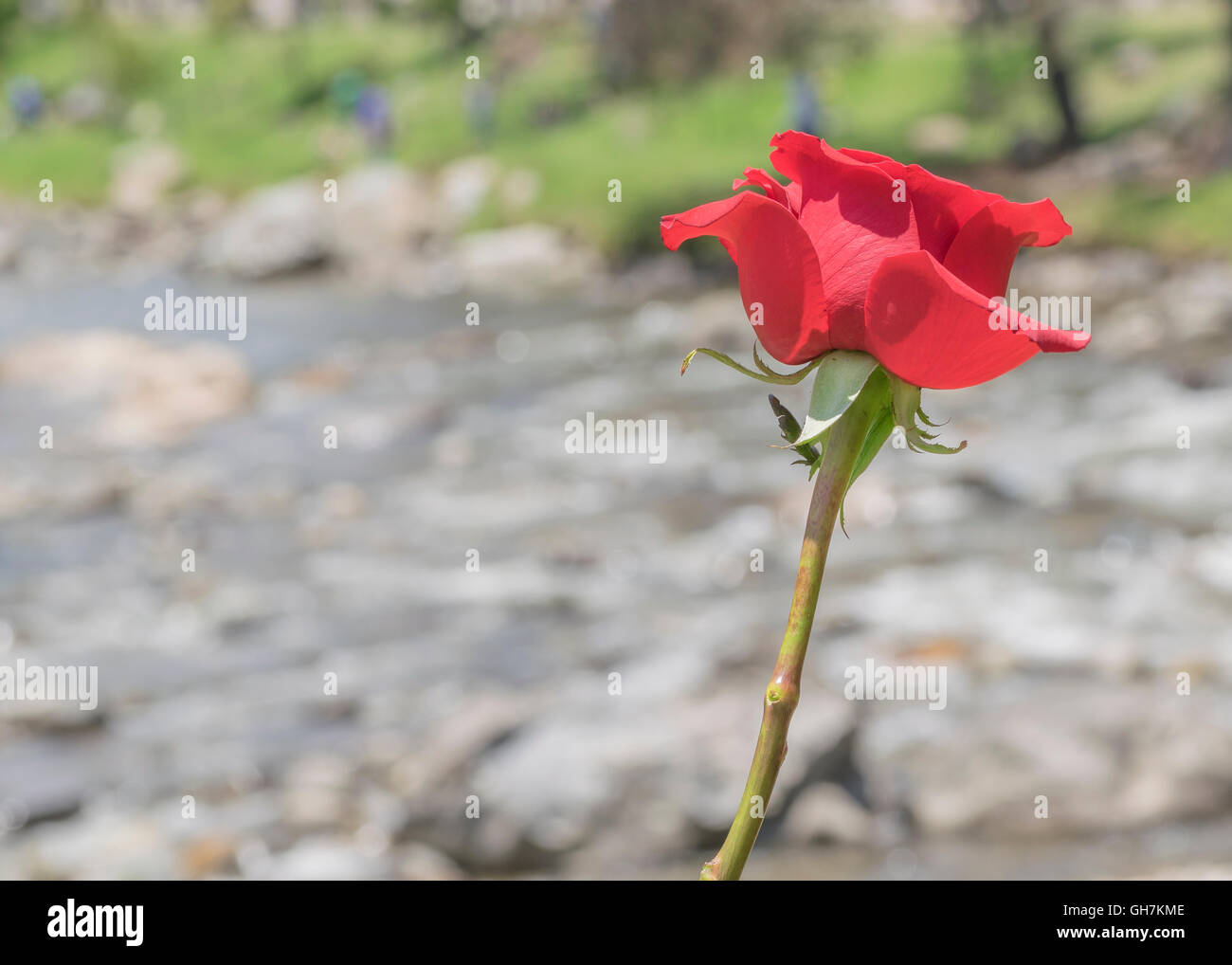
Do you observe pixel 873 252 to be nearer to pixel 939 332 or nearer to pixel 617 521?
pixel 939 332

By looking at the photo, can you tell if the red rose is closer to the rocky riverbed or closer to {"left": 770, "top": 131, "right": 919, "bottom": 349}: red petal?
{"left": 770, "top": 131, "right": 919, "bottom": 349}: red petal

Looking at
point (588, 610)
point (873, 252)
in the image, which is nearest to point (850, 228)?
point (873, 252)

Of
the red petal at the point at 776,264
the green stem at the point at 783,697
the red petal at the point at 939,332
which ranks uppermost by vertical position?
the red petal at the point at 776,264

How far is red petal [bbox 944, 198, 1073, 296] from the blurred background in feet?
15.5

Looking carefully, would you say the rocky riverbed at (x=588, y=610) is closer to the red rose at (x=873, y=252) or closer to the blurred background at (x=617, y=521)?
the blurred background at (x=617, y=521)

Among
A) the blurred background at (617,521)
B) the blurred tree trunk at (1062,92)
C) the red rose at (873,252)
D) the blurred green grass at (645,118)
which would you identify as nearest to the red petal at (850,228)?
the red rose at (873,252)

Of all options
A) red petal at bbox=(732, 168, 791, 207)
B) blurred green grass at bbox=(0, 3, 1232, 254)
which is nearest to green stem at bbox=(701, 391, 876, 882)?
red petal at bbox=(732, 168, 791, 207)

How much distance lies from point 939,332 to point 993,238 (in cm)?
8

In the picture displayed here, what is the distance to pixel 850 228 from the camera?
0.66 meters

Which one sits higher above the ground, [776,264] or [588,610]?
[588,610]

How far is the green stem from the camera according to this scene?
0.55 meters

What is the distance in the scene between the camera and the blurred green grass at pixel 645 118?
73.7ft

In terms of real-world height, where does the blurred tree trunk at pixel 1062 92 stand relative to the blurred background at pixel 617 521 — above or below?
above
